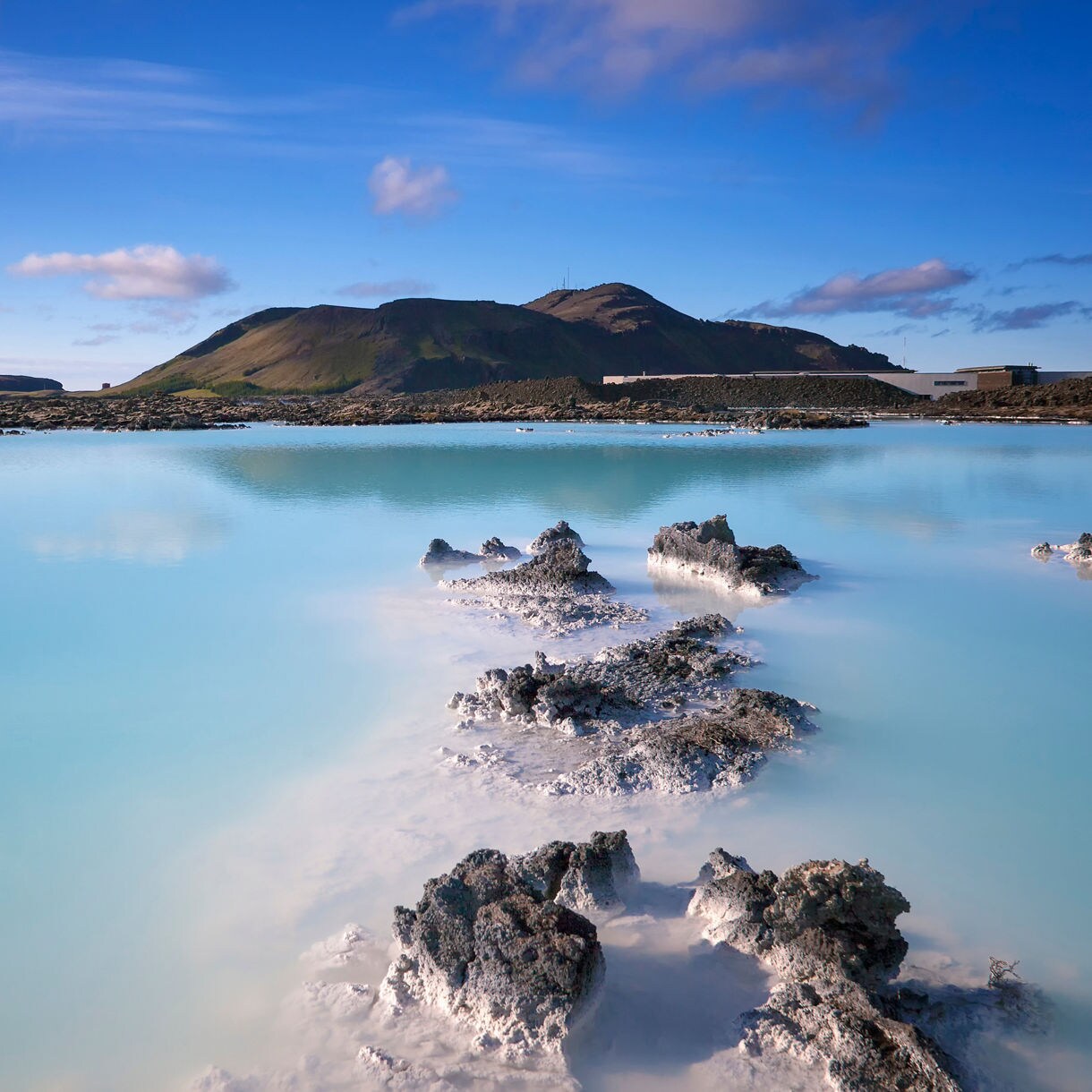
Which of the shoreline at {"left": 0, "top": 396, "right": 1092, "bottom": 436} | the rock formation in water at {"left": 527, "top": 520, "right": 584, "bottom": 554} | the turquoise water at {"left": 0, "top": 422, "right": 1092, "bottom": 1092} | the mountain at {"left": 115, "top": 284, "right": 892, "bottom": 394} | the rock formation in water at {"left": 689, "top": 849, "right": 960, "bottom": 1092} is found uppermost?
the mountain at {"left": 115, "top": 284, "right": 892, "bottom": 394}

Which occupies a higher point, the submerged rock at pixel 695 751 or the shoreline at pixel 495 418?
the shoreline at pixel 495 418

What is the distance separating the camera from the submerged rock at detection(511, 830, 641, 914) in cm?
358

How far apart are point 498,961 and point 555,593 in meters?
5.91

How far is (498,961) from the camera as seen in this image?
299 cm

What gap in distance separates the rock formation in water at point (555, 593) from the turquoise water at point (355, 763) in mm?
393

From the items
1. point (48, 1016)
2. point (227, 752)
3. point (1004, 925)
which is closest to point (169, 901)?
point (48, 1016)

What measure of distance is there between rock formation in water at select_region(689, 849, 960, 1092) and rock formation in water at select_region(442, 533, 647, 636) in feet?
14.1

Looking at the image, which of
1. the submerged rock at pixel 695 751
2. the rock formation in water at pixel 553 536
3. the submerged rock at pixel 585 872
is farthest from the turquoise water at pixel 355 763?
the rock formation in water at pixel 553 536

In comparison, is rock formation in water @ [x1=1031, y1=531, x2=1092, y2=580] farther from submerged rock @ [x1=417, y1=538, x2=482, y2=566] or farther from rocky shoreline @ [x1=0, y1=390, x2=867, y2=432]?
rocky shoreline @ [x1=0, y1=390, x2=867, y2=432]

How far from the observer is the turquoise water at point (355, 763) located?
3.39m

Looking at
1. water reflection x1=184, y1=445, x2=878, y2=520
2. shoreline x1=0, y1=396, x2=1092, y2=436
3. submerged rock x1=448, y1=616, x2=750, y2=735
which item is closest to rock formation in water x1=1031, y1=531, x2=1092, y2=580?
submerged rock x1=448, y1=616, x2=750, y2=735

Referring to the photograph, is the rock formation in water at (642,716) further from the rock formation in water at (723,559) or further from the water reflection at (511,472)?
the water reflection at (511,472)

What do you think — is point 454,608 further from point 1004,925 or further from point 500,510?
point 500,510

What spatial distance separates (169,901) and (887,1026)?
292 cm
